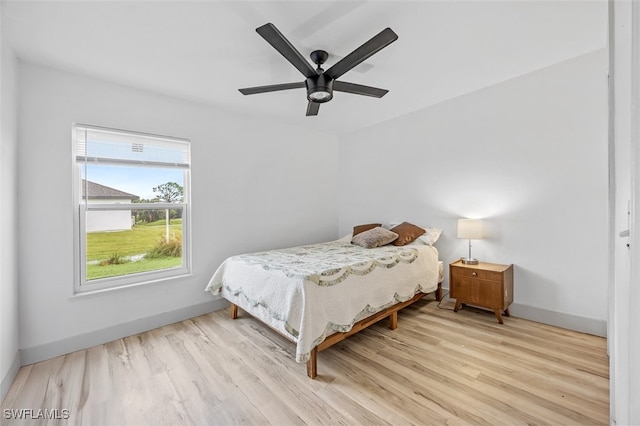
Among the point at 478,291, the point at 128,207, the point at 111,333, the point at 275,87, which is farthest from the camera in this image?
the point at 478,291

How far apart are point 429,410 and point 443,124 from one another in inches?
123

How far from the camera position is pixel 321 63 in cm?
220

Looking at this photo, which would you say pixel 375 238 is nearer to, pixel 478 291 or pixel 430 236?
pixel 430 236

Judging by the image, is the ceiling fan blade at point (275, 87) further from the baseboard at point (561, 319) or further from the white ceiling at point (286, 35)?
the baseboard at point (561, 319)

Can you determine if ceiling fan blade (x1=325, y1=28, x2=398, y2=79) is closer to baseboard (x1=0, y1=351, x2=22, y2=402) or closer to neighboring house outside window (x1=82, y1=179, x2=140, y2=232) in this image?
neighboring house outside window (x1=82, y1=179, x2=140, y2=232)

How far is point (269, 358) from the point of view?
2.21 m

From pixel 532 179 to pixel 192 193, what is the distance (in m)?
3.73

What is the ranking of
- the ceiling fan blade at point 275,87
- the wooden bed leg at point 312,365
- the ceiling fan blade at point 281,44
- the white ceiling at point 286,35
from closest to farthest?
1. the ceiling fan blade at point 281,44
2. the white ceiling at point 286,35
3. the wooden bed leg at point 312,365
4. the ceiling fan blade at point 275,87

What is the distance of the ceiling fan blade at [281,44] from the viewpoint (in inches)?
60.2

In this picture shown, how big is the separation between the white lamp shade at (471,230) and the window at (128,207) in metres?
3.16

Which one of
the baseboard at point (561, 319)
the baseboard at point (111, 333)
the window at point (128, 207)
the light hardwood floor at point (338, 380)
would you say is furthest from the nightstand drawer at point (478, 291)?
the window at point (128, 207)

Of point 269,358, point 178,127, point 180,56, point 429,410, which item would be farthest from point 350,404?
point 178,127

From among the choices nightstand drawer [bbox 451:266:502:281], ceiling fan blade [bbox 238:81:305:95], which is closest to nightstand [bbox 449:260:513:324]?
nightstand drawer [bbox 451:266:502:281]

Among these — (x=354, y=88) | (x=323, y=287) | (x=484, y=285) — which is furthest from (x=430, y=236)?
(x=354, y=88)
